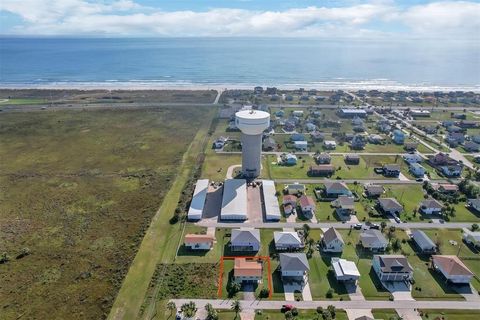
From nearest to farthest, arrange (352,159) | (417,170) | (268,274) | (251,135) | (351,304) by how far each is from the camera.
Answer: (351,304) → (268,274) → (251,135) → (417,170) → (352,159)

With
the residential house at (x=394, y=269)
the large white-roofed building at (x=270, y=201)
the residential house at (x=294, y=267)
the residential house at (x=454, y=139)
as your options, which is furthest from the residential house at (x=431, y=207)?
the residential house at (x=454, y=139)

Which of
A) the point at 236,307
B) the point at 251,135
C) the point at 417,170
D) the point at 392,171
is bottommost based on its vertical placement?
the point at 236,307

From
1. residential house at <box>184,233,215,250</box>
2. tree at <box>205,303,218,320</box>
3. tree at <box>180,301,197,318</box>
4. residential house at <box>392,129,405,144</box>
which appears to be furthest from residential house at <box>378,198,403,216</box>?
tree at <box>180,301,197,318</box>

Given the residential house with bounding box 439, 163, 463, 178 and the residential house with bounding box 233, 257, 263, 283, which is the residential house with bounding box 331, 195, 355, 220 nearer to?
the residential house with bounding box 233, 257, 263, 283

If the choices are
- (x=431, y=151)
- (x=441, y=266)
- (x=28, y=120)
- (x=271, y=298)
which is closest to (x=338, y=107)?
(x=431, y=151)

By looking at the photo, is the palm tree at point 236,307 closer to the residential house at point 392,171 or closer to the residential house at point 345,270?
the residential house at point 345,270

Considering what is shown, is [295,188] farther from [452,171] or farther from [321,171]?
[452,171]

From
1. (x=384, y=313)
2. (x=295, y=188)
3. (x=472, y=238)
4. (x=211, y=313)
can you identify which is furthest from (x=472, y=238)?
(x=211, y=313)
